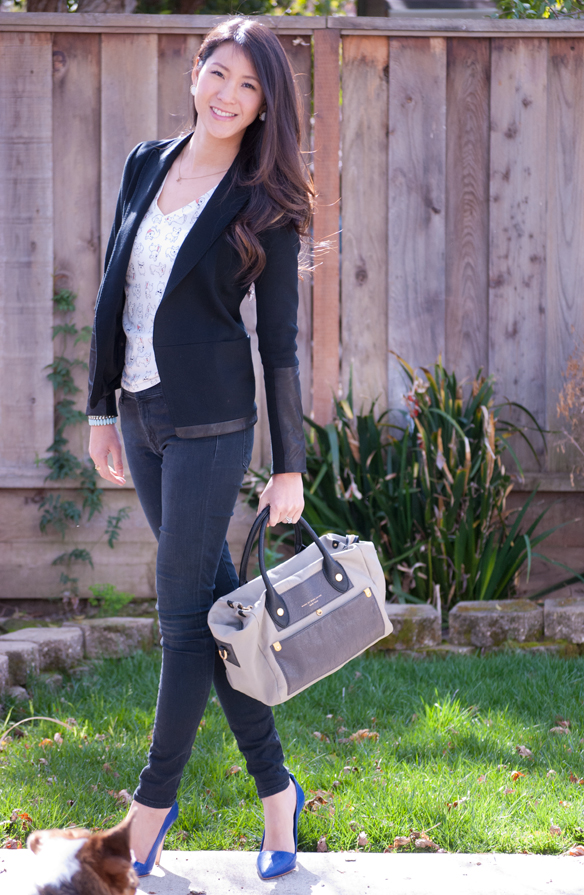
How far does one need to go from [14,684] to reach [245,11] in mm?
5755

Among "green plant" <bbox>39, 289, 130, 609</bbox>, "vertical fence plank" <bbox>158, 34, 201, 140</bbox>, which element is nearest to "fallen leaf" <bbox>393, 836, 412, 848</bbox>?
"green plant" <bbox>39, 289, 130, 609</bbox>

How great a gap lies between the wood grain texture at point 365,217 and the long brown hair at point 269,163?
2066 millimetres

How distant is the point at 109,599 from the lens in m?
3.82

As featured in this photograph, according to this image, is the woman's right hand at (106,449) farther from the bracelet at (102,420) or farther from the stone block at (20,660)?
the stone block at (20,660)

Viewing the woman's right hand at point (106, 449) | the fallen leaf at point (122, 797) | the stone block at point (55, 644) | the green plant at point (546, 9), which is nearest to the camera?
the woman's right hand at point (106, 449)

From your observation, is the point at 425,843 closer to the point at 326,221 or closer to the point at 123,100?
the point at 326,221

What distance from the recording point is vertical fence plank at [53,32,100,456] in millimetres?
3836

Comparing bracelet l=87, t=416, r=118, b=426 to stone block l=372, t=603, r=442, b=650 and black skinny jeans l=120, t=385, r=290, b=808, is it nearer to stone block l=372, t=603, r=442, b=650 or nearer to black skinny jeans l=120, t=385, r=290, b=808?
black skinny jeans l=120, t=385, r=290, b=808

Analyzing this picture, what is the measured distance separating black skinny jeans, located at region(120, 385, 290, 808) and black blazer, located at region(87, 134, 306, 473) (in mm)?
65

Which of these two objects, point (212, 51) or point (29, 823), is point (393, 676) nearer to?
point (29, 823)

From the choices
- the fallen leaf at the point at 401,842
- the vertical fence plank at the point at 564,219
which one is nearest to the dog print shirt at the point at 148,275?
the fallen leaf at the point at 401,842

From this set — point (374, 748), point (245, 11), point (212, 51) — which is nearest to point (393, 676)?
point (374, 748)

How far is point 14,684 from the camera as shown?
3133mm

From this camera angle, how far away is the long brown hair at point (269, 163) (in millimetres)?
1800
